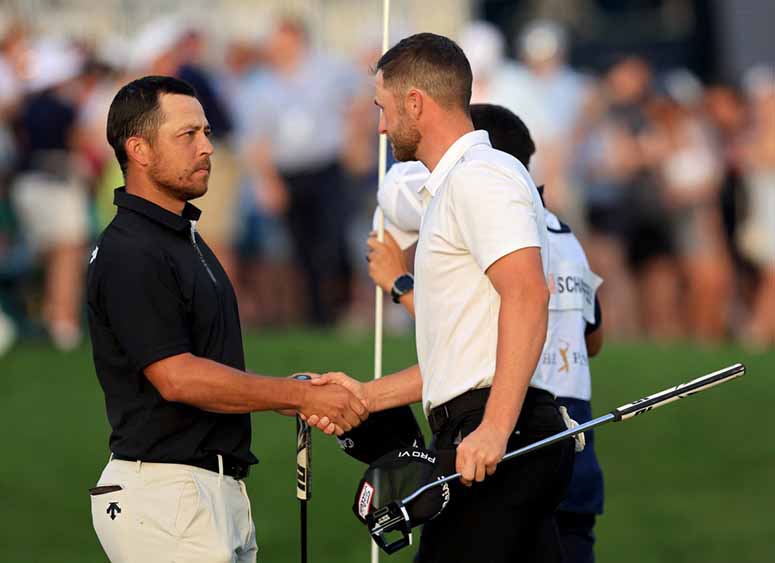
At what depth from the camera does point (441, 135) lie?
17.8 ft

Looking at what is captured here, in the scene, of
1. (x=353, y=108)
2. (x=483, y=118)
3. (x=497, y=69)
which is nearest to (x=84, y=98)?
(x=353, y=108)

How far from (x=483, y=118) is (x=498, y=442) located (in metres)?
1.63

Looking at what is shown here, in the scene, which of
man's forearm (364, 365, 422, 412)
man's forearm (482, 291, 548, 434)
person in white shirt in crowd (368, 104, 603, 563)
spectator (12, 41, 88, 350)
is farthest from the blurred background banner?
man's forearm (482, 291, 548, 434)

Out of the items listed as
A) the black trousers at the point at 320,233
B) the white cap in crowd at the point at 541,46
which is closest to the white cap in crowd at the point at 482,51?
the white cap in crowd at the point at 541,46

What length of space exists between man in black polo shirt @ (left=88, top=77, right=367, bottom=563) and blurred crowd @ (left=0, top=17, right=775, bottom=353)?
27.0 ft

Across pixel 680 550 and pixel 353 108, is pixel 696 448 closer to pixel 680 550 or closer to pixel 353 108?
pixel 680 550

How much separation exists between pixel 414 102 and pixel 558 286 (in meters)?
1.19

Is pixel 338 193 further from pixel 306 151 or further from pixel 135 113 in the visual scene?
pixel 135 113

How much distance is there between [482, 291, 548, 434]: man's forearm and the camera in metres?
5.00

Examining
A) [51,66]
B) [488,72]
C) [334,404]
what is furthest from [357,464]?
[334,404]

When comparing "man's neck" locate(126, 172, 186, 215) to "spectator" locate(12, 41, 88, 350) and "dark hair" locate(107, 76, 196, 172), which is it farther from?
"spectator" locate(12, 41, 88, 350)

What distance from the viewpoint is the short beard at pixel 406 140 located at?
543 cm

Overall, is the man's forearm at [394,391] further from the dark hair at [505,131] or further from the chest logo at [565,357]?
the dark hair at [505,131]

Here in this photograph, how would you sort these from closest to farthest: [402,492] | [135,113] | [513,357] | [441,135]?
[513,357] → [402,492] → [441,135] → [135,113]
